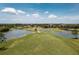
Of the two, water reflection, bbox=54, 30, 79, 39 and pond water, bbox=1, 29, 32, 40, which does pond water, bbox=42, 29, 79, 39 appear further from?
pond water, bbox=1, 29, 32, 40

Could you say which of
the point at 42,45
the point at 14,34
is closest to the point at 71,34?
the point at 42,45

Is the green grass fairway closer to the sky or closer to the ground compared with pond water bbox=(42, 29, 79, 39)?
closer to the ground

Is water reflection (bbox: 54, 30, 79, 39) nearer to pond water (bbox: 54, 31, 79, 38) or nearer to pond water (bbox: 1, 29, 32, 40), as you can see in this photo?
pond water (bbox: 54, 31, 79, 38)

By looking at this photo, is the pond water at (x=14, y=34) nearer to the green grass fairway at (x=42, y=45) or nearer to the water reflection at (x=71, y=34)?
the green grass fairway at (x=42, y=45)

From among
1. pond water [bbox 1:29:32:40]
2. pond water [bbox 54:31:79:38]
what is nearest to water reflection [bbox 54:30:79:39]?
pond water [bbox 54:31:79:38]

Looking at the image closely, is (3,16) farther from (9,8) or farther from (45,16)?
(45,16)

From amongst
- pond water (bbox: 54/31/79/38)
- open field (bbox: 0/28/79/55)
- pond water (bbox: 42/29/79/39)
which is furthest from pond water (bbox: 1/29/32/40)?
pond water (bbox: 54/31/79/38)

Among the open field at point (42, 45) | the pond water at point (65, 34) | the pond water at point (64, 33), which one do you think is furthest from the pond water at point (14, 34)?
the pond water at point (65, 34)
